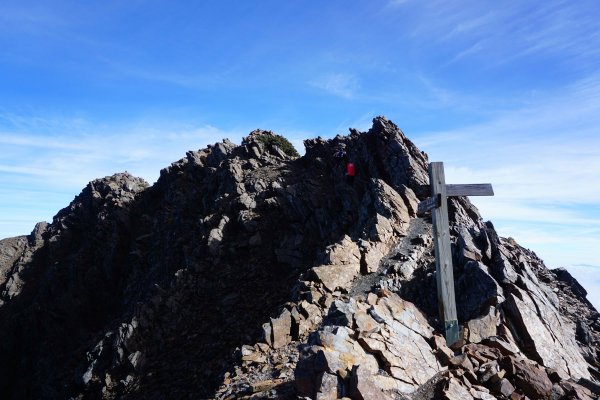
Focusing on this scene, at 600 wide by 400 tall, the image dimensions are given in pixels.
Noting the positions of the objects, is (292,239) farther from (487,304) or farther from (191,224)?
(487,304)

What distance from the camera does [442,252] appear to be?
12.6 m

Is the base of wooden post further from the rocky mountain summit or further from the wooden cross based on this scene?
the rocky mountain summit

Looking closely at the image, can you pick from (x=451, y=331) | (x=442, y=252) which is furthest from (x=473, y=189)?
(x=451, y=331)

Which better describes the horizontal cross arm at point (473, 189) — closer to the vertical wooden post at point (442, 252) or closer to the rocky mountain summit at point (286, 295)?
the vertical wooden post at point (442, 252)

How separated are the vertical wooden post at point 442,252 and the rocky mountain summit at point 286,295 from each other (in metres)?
0.73

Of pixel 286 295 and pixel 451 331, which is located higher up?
pixel 286 295

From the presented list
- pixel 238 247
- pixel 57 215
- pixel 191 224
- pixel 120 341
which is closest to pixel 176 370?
pixel 120 341

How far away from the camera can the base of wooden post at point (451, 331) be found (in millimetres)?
11838

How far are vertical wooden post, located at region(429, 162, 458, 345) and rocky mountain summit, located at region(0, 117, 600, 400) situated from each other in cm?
73

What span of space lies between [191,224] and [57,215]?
30217mm

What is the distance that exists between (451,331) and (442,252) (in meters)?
2.21

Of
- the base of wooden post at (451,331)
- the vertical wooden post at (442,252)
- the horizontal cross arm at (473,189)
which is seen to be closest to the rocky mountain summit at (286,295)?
the base of wooden post at (451,331)

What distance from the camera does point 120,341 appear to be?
868 inches

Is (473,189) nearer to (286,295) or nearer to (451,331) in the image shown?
(451,331)
